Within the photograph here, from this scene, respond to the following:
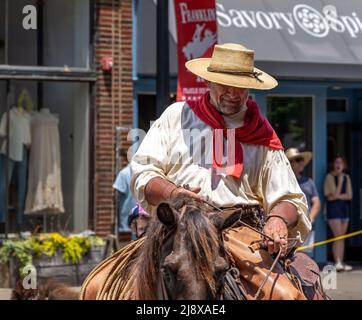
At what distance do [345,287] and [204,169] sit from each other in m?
8.54

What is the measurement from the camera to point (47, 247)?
13.0 metres

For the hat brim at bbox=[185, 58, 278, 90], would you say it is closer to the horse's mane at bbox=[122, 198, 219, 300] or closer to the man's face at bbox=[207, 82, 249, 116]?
the man's face at bbox=[207, 82, 249, 116]

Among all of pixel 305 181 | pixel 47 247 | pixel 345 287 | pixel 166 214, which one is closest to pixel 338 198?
pixel 305 181

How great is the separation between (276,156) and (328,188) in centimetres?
1018

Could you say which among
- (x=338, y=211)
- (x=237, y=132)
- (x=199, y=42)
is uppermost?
(x=199, y=42)

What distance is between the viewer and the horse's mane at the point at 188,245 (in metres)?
4.07

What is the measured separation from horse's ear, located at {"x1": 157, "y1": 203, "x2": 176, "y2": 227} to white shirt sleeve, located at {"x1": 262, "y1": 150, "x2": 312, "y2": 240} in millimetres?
1093

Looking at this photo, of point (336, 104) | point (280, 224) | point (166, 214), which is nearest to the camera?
point (166, 214)

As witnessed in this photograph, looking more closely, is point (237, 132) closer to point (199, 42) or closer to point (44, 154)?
point (199, 42)

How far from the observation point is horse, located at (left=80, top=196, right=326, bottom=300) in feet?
13.3

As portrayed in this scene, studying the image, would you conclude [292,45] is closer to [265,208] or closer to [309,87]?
[309,87]

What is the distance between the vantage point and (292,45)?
47.5 ft

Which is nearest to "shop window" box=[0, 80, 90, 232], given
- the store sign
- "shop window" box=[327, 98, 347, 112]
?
the store sign
